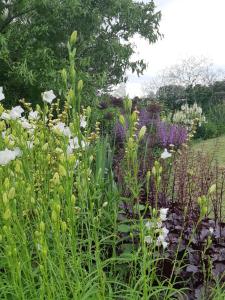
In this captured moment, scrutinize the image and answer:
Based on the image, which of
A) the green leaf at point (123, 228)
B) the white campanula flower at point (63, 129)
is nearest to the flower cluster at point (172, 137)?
the green leaf at point (123, 228)

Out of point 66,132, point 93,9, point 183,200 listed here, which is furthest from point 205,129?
point 66,132

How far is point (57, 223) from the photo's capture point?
158 cm

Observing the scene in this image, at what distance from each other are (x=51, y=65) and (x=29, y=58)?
52 cm

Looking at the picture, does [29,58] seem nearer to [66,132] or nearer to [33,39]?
[33,39]

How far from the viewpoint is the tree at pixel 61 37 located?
9.79 m

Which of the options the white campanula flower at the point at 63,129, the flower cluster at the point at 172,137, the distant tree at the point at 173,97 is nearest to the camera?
the white campanula flower at the point at 63,129

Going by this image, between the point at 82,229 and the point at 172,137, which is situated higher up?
the point at 172,137

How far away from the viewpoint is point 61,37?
12.0 meters

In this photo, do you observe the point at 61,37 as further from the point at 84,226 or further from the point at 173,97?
the point at 84,226

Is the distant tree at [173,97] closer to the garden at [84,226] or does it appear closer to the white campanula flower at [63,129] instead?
the garden at [84,226]

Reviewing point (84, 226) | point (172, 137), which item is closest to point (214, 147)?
point (172, 137)

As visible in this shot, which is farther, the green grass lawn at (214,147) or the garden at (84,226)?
the green grass lawn at (214,147)

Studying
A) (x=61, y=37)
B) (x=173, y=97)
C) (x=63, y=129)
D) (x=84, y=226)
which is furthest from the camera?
(x=173, y=97)

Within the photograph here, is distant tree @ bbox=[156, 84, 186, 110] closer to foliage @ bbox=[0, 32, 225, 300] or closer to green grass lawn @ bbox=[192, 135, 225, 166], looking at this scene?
Answer: green grass lawn @ bbox=[192, 135, 225, 166]
